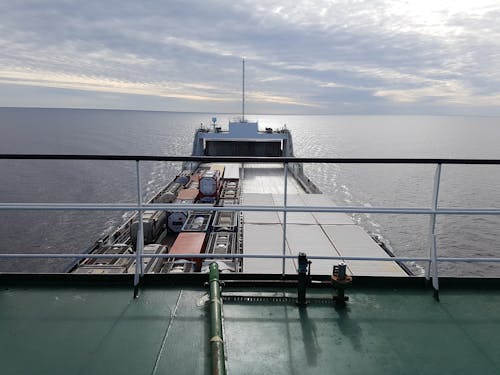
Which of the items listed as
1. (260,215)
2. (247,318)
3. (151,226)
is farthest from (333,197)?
(247,318)

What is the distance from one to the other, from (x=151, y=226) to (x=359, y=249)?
1363 centimetres

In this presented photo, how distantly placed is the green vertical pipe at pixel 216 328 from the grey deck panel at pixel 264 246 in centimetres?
938

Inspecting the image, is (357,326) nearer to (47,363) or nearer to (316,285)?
(316,285)

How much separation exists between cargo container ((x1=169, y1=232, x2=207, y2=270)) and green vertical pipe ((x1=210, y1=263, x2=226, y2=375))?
13.2 metres

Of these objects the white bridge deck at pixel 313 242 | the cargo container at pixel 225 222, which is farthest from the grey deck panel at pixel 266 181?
the white bridge deck at pixel 313 242

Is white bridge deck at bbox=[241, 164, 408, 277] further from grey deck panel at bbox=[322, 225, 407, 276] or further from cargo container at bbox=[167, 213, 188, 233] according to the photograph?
cargo container at bbox=[167, 213, 188, 233]

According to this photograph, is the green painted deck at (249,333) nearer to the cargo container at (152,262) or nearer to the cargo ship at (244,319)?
the cargo ship at (244,319)

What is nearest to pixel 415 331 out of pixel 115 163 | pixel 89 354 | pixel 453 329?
pixel 453 329

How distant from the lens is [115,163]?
6197 centimetres

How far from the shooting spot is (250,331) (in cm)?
329

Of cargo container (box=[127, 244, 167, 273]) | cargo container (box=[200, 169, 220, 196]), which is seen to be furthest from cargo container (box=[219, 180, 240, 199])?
cargo container (box=[127, 244, 167, 273])

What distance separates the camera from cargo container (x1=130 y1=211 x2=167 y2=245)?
75.4 ft

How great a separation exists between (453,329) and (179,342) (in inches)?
102

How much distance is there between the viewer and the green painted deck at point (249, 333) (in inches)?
112
